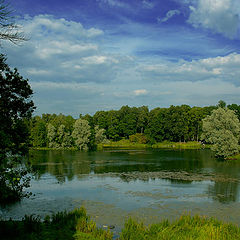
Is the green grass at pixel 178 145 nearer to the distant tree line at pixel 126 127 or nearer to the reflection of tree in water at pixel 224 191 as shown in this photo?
the distant tree line at pixel 126 127

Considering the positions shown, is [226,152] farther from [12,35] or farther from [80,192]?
[12,35]

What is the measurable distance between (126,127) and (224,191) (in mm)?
78792

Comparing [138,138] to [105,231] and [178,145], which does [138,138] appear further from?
[105,231]

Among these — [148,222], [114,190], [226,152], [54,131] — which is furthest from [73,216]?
[54,131]

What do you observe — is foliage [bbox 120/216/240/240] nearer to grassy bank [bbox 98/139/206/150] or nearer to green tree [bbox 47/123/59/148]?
grassy bank [bbox 98/139/206/150]

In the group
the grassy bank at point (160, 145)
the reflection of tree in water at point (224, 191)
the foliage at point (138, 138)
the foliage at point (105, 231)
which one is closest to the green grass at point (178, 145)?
the grassy bank at point (160, 145)

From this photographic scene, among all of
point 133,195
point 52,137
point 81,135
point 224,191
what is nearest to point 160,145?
point 81,135

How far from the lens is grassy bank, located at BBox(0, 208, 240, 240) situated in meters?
10.1

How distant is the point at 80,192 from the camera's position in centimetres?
2075

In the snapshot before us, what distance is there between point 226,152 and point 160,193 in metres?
29.4

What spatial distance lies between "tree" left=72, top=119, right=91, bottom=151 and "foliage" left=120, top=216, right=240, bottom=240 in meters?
59.9

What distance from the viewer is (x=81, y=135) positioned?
235 ft

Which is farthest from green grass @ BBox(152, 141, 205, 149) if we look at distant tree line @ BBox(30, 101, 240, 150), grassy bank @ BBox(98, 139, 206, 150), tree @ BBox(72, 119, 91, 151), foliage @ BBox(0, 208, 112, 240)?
foliage @ BBox(0, 208, 112, 240)

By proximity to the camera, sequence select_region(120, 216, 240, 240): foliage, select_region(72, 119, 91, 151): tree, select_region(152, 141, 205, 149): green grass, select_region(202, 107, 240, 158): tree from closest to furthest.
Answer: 1. select_region(120, 216, 240, 240): foliage
2. select_region(202, 107, 240, 158): tree
3. select_region(72, 119, 91, 151): tree
4. select_region(152, 141, 205, 149): green grass
